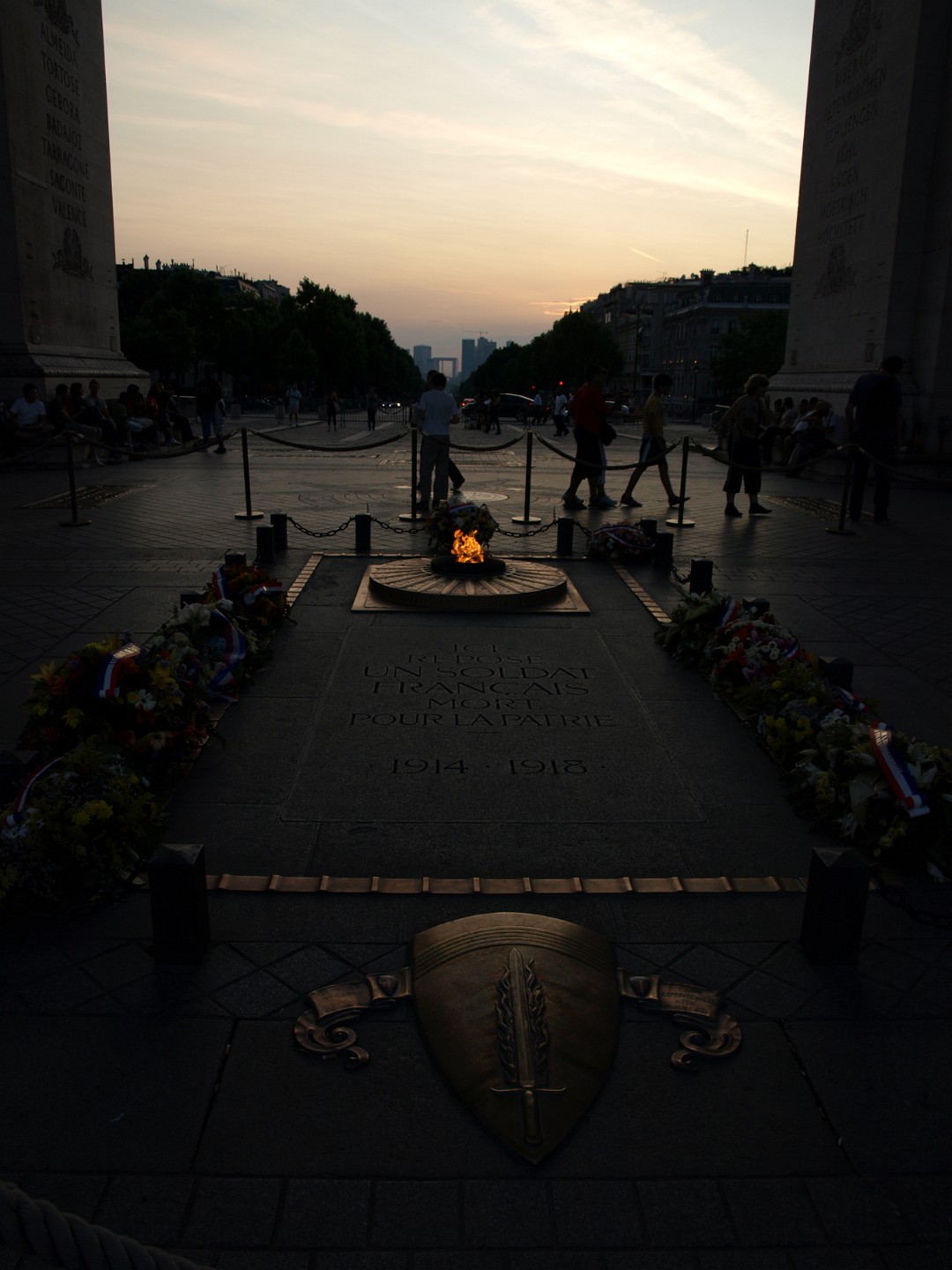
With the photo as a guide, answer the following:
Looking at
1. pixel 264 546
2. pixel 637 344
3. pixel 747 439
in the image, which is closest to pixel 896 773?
pixel 264 546

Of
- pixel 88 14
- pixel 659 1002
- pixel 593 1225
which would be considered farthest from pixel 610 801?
pixel 88 14

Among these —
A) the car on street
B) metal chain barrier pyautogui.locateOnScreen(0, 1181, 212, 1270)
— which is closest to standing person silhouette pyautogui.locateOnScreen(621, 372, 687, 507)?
metal chain barrier pyautogui.locateOnScreen(0, 1181, 212, 1270)

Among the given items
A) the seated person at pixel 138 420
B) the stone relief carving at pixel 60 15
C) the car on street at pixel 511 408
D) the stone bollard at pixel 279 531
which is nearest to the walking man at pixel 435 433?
the stone bollard at pixel 279 531

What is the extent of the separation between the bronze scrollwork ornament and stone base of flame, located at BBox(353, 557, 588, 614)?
473 cm

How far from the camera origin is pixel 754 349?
3177 inches

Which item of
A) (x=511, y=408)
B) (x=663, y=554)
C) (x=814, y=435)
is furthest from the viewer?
(x=511, y=408)

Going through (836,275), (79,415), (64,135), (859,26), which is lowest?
(79,415)

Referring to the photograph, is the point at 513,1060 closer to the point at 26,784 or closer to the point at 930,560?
the point at 26,784

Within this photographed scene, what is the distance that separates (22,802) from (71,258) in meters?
20.6

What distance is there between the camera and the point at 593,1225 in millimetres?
2336

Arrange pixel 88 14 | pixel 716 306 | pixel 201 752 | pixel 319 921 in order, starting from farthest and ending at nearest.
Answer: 1. pixel 716 306
2. pixel 88 14
3. pixel 201 752
4. pixel 319 921

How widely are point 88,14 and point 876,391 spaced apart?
63.9ft

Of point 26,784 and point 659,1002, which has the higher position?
point 26,784

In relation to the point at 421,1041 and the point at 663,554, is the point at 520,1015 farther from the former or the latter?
the point at 663,554
